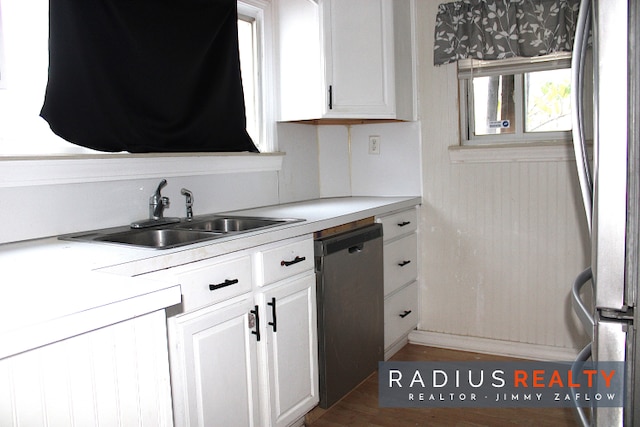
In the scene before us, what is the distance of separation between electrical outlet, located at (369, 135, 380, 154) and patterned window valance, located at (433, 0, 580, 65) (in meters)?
0.59

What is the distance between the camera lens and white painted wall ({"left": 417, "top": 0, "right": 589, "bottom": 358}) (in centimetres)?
301

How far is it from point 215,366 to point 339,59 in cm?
177

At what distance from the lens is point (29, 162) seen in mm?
1920

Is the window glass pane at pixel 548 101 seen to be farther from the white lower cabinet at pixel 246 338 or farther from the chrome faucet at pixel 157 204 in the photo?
the chrome faucet at pixel 157 204

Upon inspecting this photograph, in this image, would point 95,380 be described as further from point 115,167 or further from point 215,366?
point 115,167

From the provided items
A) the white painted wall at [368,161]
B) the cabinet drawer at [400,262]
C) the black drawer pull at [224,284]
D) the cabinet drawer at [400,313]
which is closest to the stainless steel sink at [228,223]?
the black drawer pull at [224,284]

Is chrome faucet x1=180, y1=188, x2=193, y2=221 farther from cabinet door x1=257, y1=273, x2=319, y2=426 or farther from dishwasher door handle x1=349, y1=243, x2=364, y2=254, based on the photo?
dishwasher door handle x1=349, y1=243, x2=364, y2=254

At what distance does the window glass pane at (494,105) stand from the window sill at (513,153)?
0.47 ft

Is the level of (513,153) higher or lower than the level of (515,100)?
lower

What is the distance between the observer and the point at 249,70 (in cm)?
301

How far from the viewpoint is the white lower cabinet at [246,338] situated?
173 cm

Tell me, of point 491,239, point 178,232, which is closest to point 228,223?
point 178,232

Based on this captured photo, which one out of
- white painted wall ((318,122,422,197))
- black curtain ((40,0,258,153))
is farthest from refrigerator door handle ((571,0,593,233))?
white painted wall ((318,122,422,197))

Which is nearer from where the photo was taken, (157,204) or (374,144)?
(157,204)
